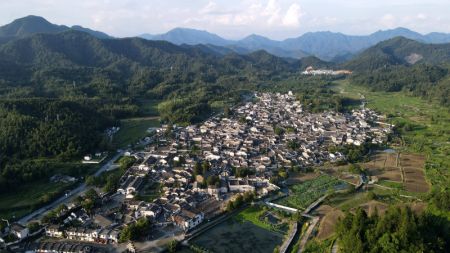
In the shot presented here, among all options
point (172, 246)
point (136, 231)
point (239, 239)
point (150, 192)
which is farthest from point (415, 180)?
point (136, 231)

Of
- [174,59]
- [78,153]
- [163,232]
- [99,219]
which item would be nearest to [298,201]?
[163,232]

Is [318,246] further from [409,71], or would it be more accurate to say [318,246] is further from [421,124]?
[409,71]

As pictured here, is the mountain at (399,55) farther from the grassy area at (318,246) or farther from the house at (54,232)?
the house at (54,232)

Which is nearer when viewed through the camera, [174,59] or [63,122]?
[63,122]

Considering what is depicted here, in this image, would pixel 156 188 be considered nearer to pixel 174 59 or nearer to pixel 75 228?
pixel 75 228

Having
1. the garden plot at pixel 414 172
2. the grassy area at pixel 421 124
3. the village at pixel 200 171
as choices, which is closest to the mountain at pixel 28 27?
the grassy area at pixel 421 124

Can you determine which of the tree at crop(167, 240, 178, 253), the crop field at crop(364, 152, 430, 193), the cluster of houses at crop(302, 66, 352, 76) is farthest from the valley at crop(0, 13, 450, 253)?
the cluster of houses at crop(302, 66, 352, 76)
